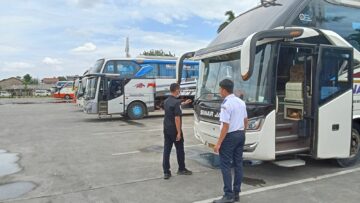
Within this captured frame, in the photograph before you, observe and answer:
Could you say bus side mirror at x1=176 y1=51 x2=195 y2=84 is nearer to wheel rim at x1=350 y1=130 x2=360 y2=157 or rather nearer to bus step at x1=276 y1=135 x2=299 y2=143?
bus step at x1=276 y1=135 x2=299 y2=143

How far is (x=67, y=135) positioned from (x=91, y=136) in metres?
1.07

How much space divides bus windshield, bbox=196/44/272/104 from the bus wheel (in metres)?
12.2

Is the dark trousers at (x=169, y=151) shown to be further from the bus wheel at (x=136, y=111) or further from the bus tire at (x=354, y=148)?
the bus wheel at (x=136, y=111)

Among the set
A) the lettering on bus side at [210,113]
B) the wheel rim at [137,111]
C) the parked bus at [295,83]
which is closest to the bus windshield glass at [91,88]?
the wheel rim at [137,111]

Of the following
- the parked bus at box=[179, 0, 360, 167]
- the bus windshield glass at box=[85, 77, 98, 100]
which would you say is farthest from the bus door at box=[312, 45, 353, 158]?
the bus windshield glass at box=[85, 77, 98, 100]

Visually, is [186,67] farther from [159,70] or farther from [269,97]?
[269,97]

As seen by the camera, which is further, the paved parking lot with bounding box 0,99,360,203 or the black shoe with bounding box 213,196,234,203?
the paved parking lot with bounding box 0,99,360,203

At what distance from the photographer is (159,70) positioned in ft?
73.8

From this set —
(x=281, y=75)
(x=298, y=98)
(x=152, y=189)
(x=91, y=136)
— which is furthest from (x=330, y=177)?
(x=91, y=136)

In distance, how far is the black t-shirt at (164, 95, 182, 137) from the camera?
295 inches

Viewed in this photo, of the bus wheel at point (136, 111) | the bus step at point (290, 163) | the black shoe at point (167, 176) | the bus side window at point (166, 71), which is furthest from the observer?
the bus side window at point (166, 71)

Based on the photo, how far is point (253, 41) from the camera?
620cm

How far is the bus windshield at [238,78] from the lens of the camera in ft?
22.7

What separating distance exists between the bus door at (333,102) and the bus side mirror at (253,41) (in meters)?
0.90
